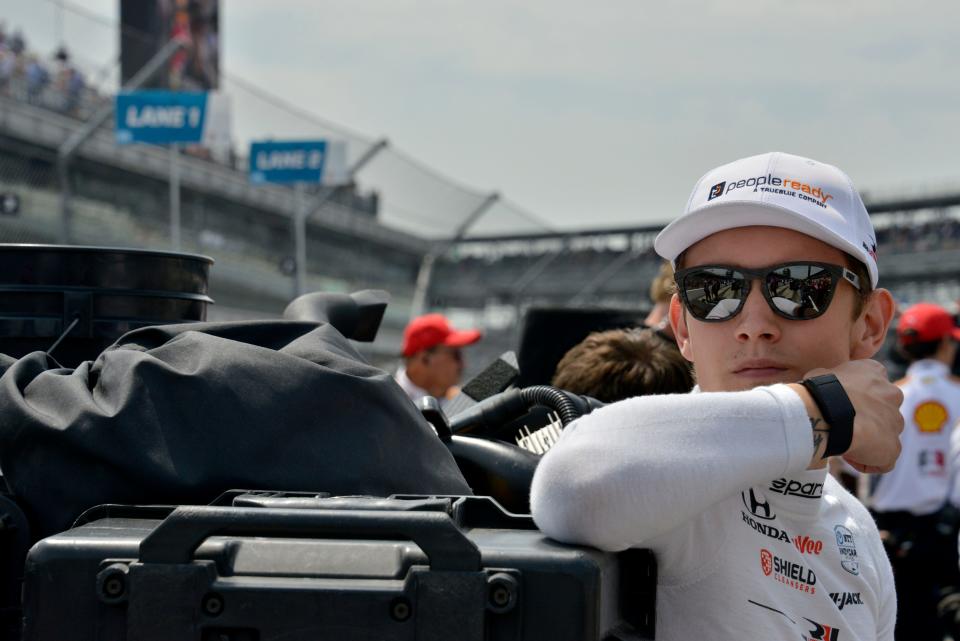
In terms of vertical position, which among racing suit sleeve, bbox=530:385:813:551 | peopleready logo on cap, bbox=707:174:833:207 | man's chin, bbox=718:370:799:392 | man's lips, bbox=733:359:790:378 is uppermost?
peopleready logo on cap, bbox=707:174:833:207

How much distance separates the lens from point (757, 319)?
143cm

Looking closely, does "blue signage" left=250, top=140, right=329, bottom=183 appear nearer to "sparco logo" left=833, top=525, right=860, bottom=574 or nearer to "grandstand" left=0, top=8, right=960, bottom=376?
"grandstand" left=0, top=8, right=960, bottom=376

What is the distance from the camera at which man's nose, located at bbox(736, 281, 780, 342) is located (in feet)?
4.70

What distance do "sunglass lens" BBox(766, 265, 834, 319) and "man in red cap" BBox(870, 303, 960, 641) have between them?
4692 mm

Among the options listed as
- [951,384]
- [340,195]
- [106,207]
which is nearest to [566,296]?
[340,195]

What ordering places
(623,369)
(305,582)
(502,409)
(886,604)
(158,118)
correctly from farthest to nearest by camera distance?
(158,118) → (623,369) → (502,409) → (886,604) → (305,582)

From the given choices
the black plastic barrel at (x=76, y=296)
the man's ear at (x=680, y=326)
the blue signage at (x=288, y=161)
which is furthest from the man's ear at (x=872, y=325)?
the blue signage at (x=288, y=161)

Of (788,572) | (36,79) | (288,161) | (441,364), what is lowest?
(788,572)

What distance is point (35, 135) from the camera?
40.4ft

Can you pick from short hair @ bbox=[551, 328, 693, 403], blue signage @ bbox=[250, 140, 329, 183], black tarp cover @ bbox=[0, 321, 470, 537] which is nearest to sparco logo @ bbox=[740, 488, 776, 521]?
black tarp cover @ bbox=[0, 321, 470, 537]

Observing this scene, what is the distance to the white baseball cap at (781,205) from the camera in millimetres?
1420

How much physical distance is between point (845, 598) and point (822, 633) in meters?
0.08

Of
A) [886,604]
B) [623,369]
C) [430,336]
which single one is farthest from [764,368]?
[430,336]

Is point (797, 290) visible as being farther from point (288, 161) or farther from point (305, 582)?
point (288, 161)
